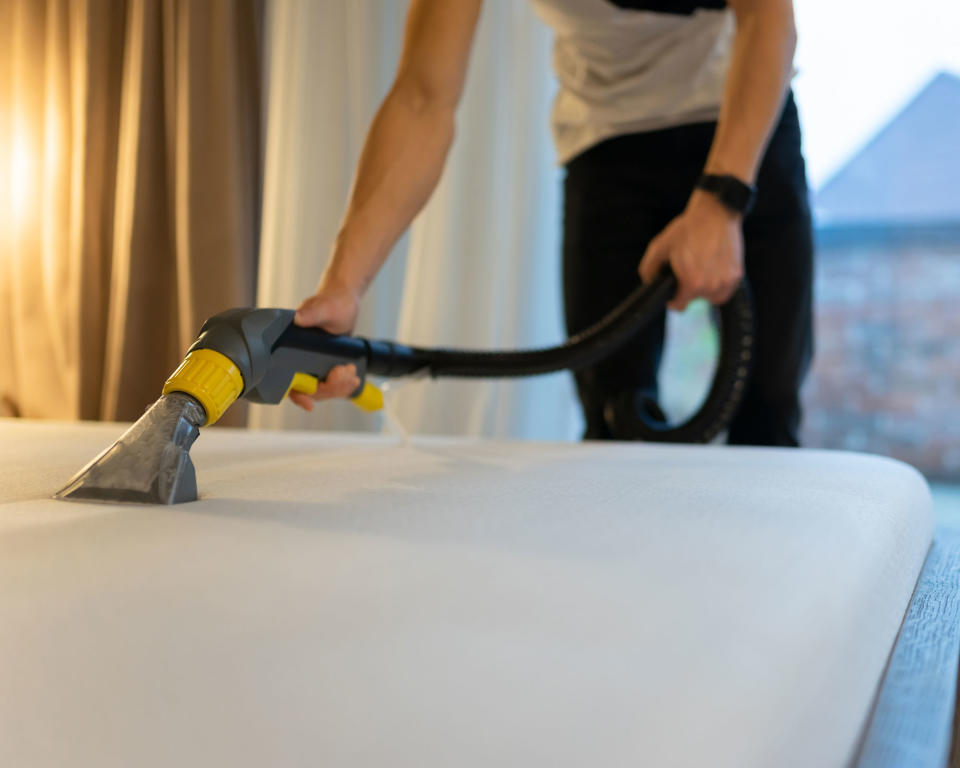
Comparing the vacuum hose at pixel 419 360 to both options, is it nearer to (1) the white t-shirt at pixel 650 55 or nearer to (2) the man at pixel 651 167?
(2) the man at pixel 651 167

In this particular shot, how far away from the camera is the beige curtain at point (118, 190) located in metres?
2.69

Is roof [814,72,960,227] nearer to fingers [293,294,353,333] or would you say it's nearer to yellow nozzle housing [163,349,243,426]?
fingers [293,294,353,333]

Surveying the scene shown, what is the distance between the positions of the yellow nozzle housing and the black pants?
815 mm

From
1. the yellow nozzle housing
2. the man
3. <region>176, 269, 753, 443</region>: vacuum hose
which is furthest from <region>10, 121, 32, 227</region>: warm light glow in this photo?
the yellow nozzle housing

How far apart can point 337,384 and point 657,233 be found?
2.28 feet

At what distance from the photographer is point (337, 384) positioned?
0.94 meters

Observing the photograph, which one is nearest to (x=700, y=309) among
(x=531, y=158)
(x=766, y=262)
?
(x=531, y=158)

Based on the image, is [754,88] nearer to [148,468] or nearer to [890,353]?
[148,468]

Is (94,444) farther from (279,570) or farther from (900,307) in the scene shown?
(900,307)

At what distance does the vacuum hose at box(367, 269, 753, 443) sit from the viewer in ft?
3.67

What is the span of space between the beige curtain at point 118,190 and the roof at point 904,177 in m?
1.72

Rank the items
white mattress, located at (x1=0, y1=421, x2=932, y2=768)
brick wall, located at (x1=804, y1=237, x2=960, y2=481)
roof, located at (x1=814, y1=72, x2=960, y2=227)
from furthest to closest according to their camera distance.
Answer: brick wall, located at (x1=804, y1=237, x2=960, y2=481)
roof, located at (x1=814, y1=72, x2=960, y2=227)
white mattress, located at (x1=0, y1=421, x2=932, y2=768)

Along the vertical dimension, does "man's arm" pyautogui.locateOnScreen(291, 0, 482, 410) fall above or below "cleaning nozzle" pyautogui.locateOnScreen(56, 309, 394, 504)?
above

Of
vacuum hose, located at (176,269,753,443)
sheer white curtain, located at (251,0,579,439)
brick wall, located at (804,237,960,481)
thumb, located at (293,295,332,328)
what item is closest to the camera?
vacuum hose, located at (176,269,753,443)
